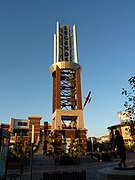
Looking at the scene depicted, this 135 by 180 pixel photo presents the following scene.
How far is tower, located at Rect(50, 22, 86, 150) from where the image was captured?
60031 mm

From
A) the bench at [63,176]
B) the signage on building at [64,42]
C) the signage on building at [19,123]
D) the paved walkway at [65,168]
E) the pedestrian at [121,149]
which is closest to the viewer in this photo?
the pedestrian at [121,149]

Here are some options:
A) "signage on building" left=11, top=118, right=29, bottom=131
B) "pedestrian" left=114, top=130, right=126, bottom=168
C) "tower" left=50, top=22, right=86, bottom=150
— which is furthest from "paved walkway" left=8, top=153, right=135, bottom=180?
"signage on building" left=11, top=118, right=29, bottom=131

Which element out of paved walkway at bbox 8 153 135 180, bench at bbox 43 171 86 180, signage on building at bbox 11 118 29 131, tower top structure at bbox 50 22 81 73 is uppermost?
tower top structure at bbox 50 22 81 73

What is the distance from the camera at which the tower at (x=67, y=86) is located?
60.0 meters

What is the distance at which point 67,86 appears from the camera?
225 feet

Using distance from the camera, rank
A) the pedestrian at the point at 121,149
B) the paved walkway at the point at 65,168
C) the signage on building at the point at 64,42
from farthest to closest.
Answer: the signage on building at the point at 64,42 → the paved walkway at the point at 65,168 → the pedestrian at the point at 121,149

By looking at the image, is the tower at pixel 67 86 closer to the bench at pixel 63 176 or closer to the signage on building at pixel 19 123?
the signage on building at pixel 19 123

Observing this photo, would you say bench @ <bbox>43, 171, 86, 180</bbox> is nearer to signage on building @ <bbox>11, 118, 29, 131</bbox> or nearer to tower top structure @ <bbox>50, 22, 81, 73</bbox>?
tower top structure @ <bbox>50, 22, 81, 73</bbox>

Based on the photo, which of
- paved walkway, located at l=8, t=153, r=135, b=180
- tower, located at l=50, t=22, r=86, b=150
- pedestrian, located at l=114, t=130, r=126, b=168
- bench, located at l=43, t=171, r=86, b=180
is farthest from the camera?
tower, located at l=50, t=22, r=86, b=150

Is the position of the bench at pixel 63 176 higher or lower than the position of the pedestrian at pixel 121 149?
lower

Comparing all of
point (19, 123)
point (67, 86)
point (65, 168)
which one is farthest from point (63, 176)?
point (19, 123)

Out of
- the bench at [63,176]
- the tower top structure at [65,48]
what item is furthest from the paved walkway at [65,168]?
the tower top structure at [65,48]

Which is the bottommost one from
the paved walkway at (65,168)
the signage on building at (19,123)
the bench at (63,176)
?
the paved walkway at (65,168)

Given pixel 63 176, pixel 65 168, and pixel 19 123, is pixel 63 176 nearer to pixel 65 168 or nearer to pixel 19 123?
pixel 65 168
